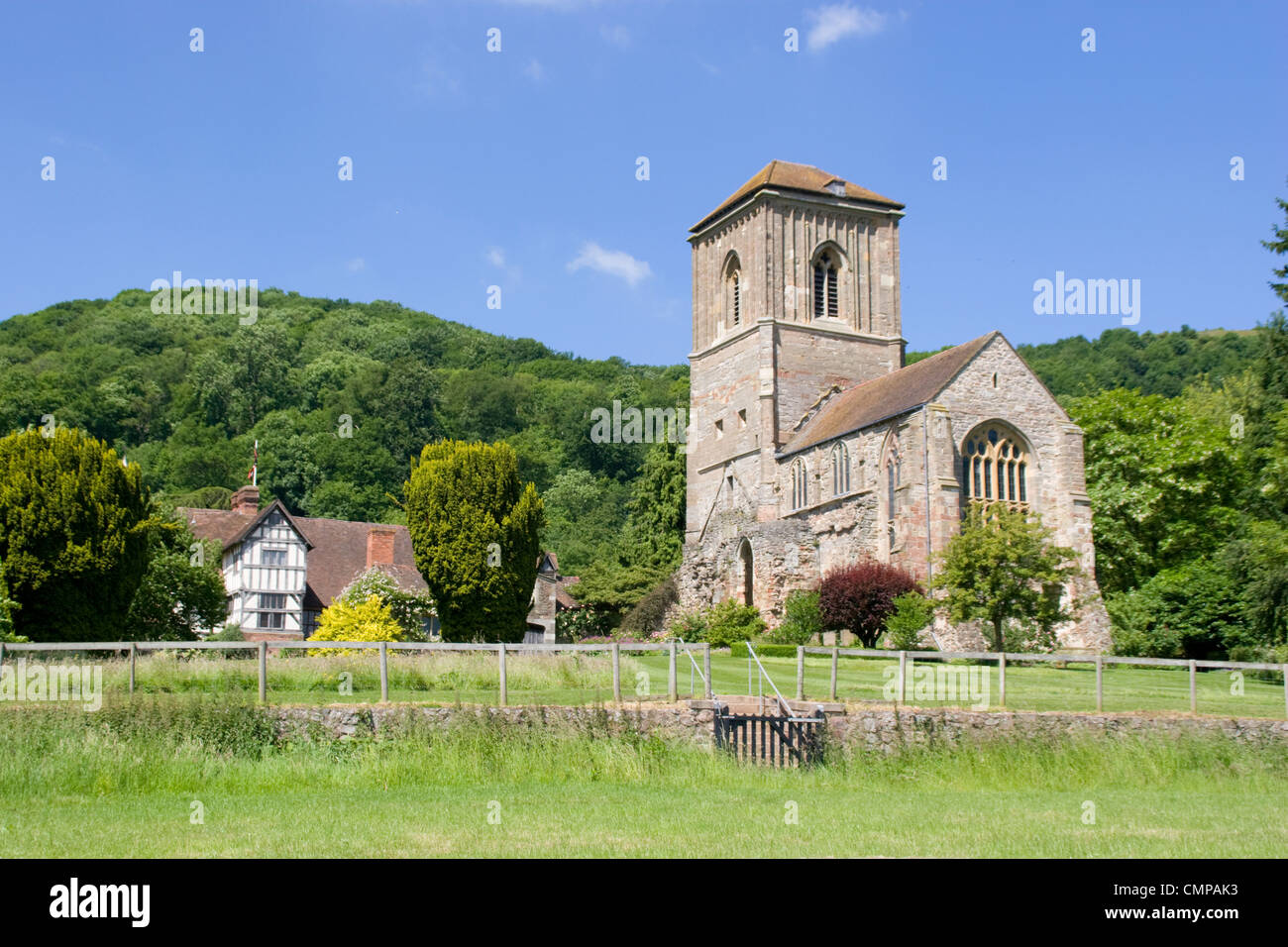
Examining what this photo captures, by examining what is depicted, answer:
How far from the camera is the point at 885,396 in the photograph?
154ft

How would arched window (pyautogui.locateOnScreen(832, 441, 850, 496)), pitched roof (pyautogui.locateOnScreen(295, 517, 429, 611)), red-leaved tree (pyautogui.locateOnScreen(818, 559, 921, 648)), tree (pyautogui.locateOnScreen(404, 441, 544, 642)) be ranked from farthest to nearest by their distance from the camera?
1. pitched roof (pyautogui.locateOnScreen(295, 517, 429, 611))
2. arched window (pyautogui.locateOnScreen(832, 441, 850, 496))
3. red-leaved tree (pyautogui.locateOnScreen(818, 559, 921, 648))
4. tree (pyautogui.locateOnScreen(404, 441, 544, 642))

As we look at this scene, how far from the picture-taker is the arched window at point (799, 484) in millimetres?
49750

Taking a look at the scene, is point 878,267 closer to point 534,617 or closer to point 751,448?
point 751,448

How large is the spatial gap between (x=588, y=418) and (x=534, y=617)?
155 ft

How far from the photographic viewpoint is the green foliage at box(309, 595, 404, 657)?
3014 centimetres

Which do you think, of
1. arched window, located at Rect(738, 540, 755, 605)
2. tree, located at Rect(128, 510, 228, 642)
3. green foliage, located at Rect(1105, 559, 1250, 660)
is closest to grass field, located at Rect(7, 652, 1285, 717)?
green foliage, located at Rect(1105, 559, 1250, 660)

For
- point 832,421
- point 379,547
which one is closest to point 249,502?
point 379,547

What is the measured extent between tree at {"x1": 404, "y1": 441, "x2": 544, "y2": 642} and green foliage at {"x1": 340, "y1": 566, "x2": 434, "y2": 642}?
1159 millimetres

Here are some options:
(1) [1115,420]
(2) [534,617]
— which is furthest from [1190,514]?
(2) [534,617]

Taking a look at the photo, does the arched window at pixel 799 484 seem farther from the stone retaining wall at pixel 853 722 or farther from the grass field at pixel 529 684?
the stone retaining wall at pixel 853 722

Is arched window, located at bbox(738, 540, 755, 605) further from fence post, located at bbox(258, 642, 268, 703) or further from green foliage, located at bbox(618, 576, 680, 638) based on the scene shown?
fence post, located at bbox(258, 642, 268, 703)

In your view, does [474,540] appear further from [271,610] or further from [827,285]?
[827,285]

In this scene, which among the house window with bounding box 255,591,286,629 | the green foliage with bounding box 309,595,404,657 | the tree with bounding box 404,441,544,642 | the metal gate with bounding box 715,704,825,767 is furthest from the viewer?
the house window with bounding box 255,591,286,629

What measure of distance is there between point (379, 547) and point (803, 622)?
1912 cm
